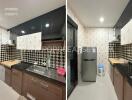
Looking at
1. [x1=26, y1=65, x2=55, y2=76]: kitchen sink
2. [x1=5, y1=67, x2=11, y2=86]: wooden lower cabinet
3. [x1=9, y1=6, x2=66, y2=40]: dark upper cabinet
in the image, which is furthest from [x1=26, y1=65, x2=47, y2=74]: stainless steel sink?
[x1=9, y1=6, x2=66, y2=40]: dark upper cabinet

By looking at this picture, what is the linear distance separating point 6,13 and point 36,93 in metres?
0.56

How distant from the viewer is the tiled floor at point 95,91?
1.56m

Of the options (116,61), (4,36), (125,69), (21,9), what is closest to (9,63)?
(4,36)

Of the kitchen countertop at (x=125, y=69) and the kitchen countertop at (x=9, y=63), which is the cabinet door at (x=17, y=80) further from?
the kitchen countertop at (x=125, y=69)

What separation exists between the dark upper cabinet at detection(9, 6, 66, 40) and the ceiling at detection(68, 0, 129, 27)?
45 centimetres

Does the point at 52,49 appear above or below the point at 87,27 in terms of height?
below

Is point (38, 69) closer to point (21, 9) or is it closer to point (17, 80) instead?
point (17, 80)

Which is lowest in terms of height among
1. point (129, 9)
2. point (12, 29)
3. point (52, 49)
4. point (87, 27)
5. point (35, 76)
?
point (35, 76)

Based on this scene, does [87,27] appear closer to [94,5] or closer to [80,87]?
[94,5]

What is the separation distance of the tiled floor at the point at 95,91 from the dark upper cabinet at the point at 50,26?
1098 millimetres

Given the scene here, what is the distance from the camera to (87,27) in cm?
119

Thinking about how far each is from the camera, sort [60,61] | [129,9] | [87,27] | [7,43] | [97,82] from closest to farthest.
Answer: [7,43]
[60,61]
[87,27]
[129,9]
[97,82]

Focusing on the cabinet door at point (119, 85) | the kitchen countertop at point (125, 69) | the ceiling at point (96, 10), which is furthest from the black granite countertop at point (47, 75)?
the cabinet door at point (119, 85)

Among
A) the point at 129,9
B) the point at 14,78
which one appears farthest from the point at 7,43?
the point at 129,9
